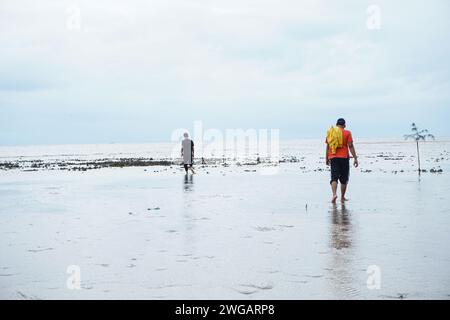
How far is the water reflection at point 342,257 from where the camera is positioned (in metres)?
5.15

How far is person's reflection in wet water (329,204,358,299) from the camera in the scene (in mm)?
5147

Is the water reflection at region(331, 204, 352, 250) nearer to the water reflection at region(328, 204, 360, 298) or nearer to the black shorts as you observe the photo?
the water reflection at region(328, 204, 360, 298)

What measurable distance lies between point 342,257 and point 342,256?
0.20ft

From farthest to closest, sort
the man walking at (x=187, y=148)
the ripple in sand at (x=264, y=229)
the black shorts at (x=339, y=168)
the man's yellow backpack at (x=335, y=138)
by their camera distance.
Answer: the man walking at (x=187, y=148) < the black shorts at (x=339, y=168) < the man's yellow backpack at (x=335, y=138) < the ripple in sand at (x=264, y=229)

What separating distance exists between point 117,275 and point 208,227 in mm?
3517

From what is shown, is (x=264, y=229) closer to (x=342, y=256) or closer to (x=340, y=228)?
(x=340, y=228)

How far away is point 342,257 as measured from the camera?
6551mm

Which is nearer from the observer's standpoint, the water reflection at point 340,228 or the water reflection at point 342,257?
the water reflection at point 342,257

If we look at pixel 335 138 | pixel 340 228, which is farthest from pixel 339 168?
pixel 340 228

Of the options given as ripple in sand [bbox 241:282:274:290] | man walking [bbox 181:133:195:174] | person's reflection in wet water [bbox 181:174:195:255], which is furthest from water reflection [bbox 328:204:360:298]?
man walking [bbox 181:133:195:174]

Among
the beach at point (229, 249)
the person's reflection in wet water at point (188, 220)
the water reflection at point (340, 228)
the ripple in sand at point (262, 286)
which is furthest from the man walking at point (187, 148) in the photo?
the ripple in sand at point (262, 286)

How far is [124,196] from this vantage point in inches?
609

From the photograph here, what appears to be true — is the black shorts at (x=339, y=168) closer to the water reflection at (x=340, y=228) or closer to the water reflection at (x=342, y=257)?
the water reflection at (x=340, y=228)
